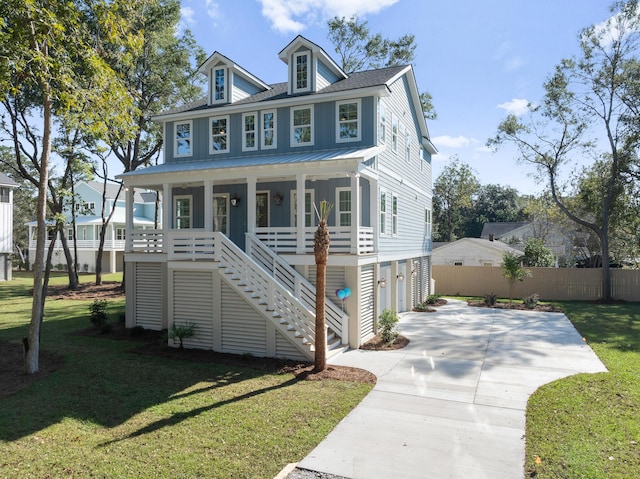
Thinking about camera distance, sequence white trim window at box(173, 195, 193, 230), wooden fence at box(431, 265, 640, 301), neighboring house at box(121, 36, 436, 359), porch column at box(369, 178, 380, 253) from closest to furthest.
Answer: neighboring house at box(121, 36, 436, 359) < porch column at box(369, 178, 380, 253) < white trim window at box(173, 195, 193, 230) < wooden fence at box(431, 265, 640, 301)

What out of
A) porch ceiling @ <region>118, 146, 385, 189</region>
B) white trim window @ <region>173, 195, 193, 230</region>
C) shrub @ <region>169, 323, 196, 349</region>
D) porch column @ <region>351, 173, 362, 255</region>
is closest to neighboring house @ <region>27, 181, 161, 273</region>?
white trim window @ <region>173, 195, 193, 230</region>

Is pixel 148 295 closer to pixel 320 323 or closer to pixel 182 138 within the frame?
pixel 182 138

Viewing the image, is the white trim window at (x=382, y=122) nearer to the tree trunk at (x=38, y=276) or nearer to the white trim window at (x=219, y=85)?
the white trim window at (x=219, y=85)

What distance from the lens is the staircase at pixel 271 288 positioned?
34.5 feet

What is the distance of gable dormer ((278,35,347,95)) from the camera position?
1463 cm

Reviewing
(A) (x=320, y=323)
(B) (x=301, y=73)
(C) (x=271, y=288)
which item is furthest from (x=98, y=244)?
(A) (x=320, y=323)

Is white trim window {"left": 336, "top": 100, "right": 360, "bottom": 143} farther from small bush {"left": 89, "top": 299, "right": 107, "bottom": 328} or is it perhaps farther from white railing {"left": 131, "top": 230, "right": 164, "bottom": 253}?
small bush {"left": 89, "top": 299, "right": 107, "bottom": 328}

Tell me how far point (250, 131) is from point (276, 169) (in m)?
4.23

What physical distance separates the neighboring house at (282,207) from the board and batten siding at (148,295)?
4 cm

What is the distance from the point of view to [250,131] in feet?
50.8

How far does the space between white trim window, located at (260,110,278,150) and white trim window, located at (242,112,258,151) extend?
1.07ft

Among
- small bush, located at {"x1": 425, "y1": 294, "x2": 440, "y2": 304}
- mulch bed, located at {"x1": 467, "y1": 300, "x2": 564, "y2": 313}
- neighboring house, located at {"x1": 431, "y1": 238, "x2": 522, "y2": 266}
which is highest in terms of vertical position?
neighboring house, located at {"x1": 431, "y1": 238, "x2": 522, "y2": 266}

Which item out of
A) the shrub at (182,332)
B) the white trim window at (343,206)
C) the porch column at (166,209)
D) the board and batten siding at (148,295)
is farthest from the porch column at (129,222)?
the white trim window at (343,206)

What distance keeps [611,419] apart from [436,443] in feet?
10.0
